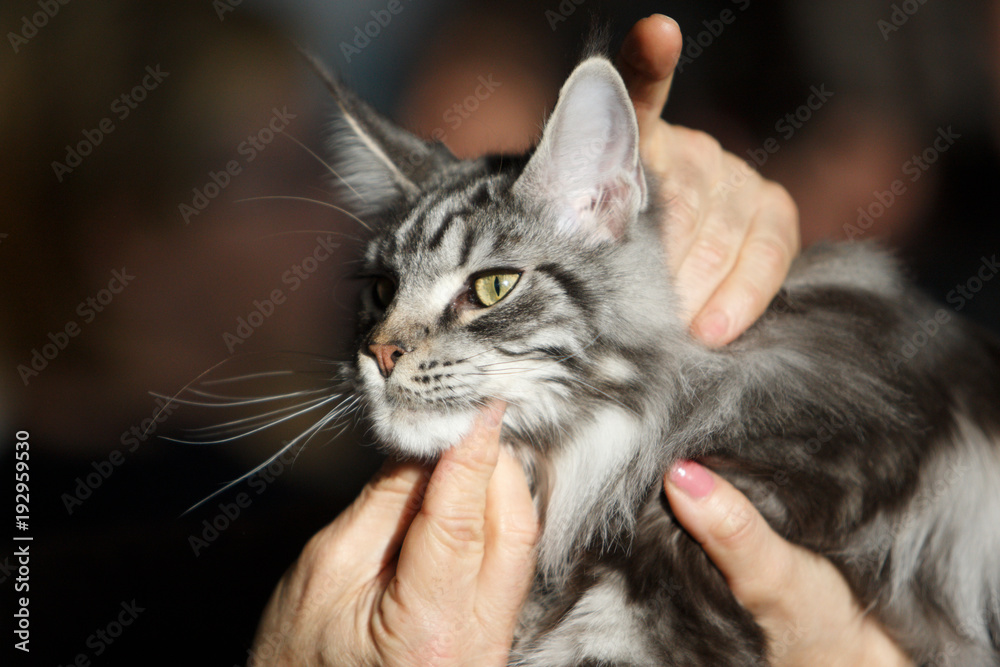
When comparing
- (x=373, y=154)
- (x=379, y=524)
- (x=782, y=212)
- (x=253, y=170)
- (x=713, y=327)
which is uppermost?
(x=782, y=212)

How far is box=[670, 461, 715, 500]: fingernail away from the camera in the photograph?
107 cm

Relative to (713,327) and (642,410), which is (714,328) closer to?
(713,327)

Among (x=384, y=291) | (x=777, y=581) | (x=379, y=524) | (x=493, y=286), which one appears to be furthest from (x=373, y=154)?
(x=777, y=581)

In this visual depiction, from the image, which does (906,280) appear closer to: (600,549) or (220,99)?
(600,549)

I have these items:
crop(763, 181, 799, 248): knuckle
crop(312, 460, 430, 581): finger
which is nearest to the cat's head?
crop(312, 460, 430, 581): finger

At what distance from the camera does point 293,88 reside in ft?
9.75

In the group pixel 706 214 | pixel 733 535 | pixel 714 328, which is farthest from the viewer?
pixel 706 214

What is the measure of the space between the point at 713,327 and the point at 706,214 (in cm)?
39

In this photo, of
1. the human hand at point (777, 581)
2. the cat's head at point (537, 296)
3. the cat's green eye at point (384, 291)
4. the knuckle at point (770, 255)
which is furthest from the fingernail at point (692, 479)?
the cat's green eye at point (384, 291)

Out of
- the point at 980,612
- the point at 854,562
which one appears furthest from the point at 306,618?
the point at 980,612

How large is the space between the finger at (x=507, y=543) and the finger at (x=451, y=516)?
78mm

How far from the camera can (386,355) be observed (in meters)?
1.08

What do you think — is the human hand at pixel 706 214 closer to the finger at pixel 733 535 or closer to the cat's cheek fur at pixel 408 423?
the finger at pixel 733 535

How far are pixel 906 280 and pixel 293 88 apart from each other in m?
2.71
